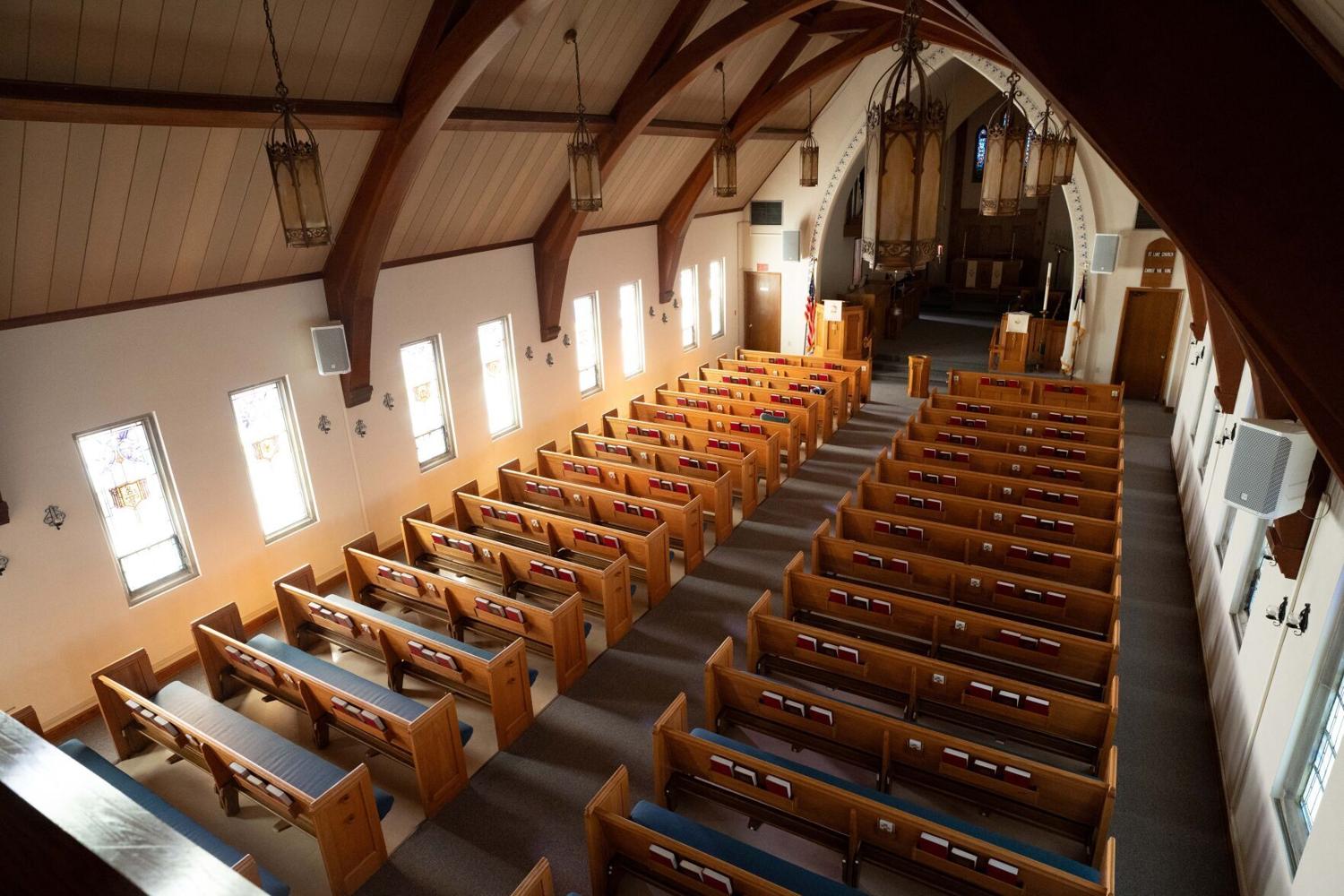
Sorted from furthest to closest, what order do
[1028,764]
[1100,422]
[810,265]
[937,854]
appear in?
[810,265] < [1100,422] < [1028,764] < [937,854]

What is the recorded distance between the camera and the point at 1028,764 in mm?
4383

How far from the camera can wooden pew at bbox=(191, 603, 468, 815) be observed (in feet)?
16.6

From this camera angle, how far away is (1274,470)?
4.61 m

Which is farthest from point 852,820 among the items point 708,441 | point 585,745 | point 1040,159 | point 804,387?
point 804,387

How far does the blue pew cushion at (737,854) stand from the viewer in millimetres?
3898

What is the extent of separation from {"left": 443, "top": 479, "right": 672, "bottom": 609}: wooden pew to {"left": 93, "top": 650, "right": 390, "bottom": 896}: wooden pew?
102 inches

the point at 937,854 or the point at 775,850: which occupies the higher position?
the point at 937,854

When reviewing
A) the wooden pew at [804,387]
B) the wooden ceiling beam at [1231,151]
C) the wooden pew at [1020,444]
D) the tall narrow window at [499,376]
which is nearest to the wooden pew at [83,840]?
the wooden ceiling beam at [1231,151]

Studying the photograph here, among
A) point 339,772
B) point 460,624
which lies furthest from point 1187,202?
point 460,624

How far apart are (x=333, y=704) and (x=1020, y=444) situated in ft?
25.5

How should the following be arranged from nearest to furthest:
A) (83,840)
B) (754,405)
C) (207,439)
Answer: (83,840) < (207,439) < (754,405)

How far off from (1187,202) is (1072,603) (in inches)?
214

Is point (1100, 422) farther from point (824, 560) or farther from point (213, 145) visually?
point (213, 145)

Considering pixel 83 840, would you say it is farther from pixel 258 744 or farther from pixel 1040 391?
pixel 1040 391
